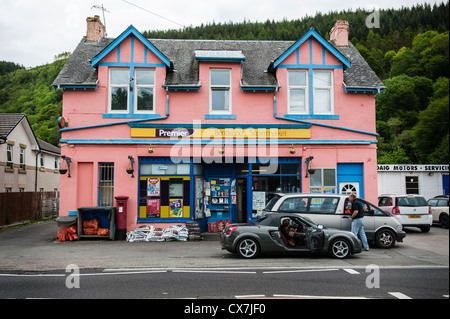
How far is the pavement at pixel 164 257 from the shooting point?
31.0 feet

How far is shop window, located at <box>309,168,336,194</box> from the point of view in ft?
51.2

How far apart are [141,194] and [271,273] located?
333 inches

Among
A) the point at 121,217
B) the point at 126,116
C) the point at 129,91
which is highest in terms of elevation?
the point at 129,91

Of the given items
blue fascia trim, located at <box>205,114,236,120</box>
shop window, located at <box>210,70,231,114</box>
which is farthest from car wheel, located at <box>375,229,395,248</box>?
shop window, located at <box>210,70,231,114</box>

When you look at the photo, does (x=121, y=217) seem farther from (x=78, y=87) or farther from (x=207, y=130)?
(x=78, y=87)

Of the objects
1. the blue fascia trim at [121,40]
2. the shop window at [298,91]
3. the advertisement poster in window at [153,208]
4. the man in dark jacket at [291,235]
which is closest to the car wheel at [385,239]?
the man in dark jacket at [291,235]

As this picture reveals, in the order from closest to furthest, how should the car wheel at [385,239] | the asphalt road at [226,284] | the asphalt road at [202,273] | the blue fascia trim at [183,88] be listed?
the asphalt road at [226,284], the asphalt road at [202,273], the car wheel at [385,239], the blue fascia trim at [183,88]

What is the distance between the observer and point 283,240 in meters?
10.1

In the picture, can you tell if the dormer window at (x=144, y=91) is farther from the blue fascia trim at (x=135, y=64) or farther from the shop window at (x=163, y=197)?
the shop window at (x=163, y=197)

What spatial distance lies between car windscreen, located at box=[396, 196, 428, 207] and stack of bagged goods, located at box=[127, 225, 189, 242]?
9651 millimetres

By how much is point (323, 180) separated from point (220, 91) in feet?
19.7

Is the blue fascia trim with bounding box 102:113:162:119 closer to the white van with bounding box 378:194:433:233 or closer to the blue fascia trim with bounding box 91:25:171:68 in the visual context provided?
the blue fascia trim with bounding box 91:25:171:68

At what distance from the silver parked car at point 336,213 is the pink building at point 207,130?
9.94 feet

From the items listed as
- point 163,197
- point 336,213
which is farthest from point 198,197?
point 336,213
